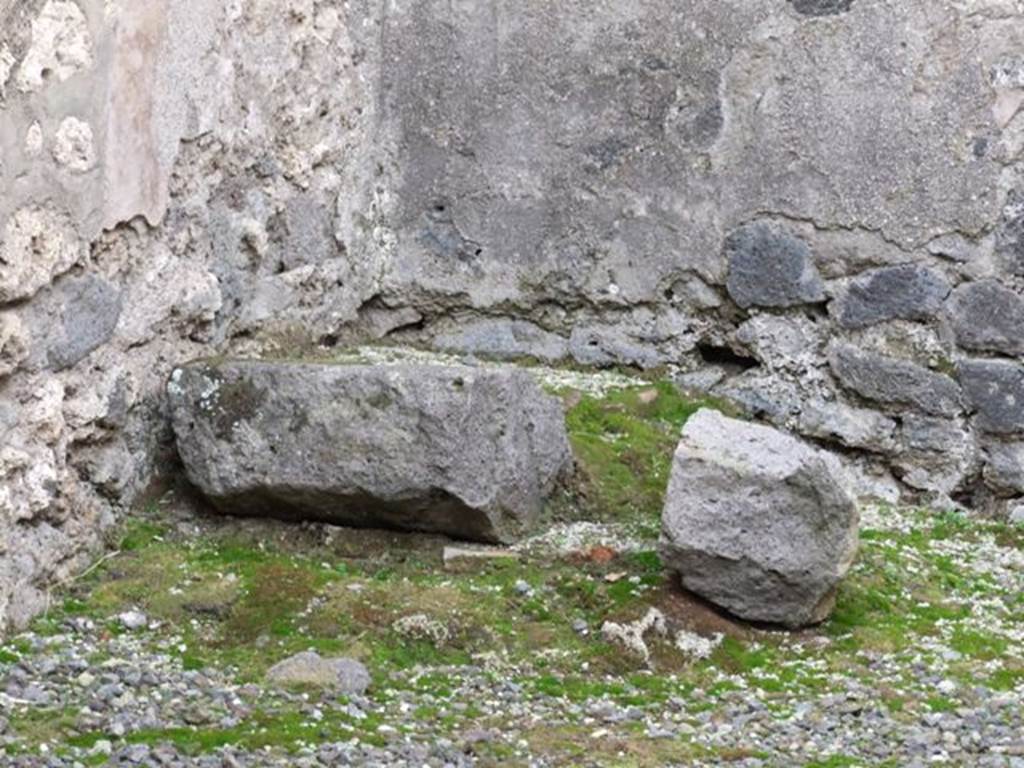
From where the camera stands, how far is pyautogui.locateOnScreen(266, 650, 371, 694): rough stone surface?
150 inches

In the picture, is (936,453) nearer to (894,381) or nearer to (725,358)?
(894,381)

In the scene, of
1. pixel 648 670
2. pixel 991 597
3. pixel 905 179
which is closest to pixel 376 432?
pixel 648 670

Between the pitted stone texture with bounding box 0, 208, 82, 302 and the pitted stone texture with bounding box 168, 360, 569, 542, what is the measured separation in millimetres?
622

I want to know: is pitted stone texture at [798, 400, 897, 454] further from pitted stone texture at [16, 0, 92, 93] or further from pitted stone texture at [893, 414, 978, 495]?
pitted stone texture at [16, 0, 92, 93]

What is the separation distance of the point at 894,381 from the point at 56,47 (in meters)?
3.00

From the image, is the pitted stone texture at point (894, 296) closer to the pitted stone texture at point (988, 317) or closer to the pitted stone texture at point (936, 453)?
the pitted stone texture at point (988, 317)

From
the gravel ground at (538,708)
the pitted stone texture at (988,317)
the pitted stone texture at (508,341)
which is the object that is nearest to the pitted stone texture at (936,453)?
the pitted stone texture at (988,317)

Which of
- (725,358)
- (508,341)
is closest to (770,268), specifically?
(725,358)

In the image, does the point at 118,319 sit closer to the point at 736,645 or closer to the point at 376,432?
the point at 376,432

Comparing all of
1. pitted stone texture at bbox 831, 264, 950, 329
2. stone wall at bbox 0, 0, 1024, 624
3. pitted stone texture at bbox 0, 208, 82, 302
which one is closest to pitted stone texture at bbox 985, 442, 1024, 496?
stone wall at bbox 0, 0, 1024, 624

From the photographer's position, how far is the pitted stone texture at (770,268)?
581 cm

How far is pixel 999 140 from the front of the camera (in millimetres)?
5629

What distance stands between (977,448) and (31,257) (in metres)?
3.20

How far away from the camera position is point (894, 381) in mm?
5738
